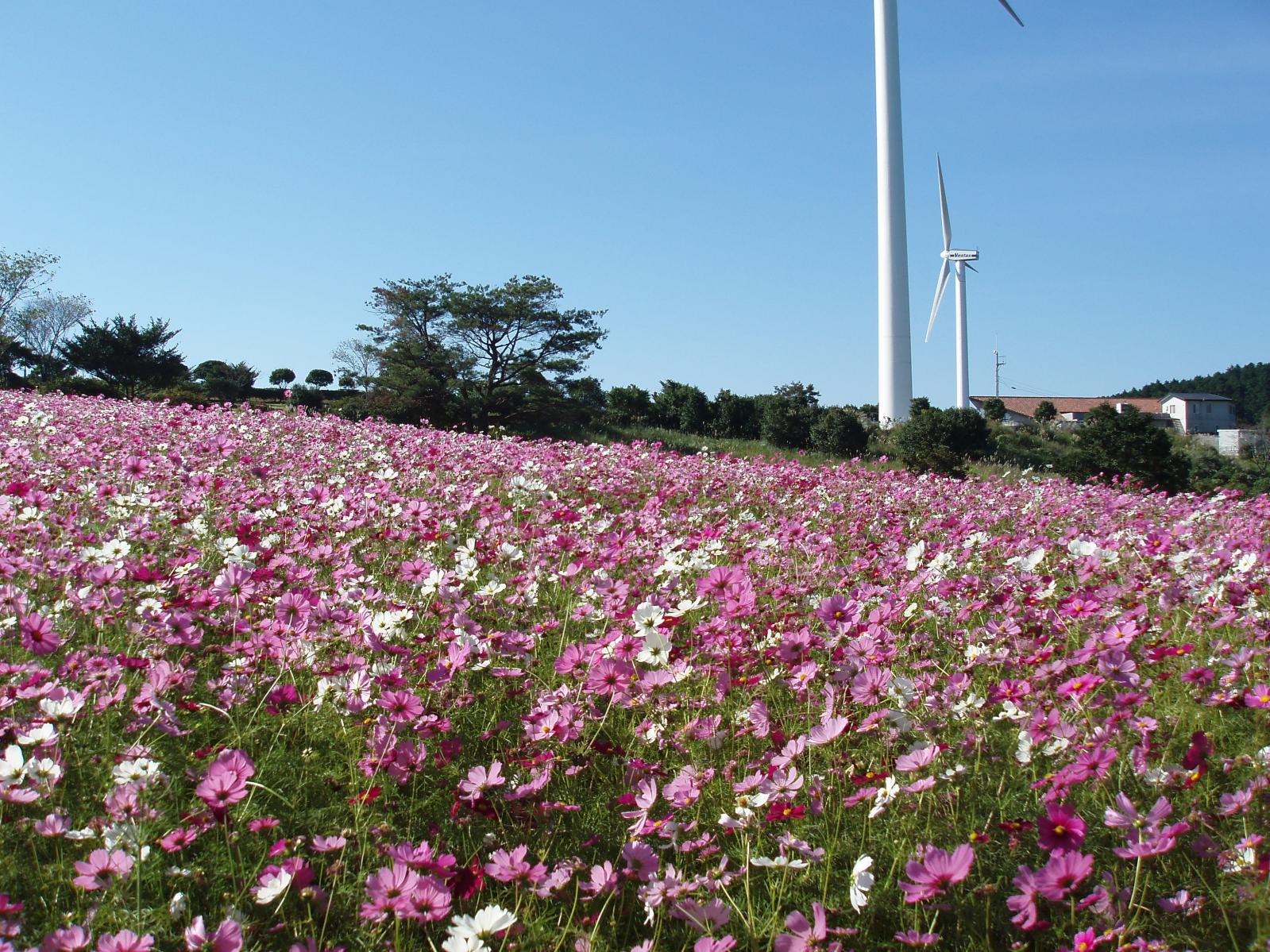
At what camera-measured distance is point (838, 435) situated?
2331 cm

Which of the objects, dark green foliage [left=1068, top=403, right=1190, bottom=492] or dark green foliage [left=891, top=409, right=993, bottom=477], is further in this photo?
dark green foliage [left=891, top=409, right=993, bottom=477]

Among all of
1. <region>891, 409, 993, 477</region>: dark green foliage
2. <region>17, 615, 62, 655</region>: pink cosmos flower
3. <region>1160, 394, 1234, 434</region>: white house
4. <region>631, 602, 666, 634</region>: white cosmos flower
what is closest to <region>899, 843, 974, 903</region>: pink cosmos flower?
<region>631, 602, 666, 634</region>: white cosmos flower

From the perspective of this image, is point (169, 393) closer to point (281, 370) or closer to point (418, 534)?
point (418, 534)

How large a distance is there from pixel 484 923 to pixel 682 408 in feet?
90.4

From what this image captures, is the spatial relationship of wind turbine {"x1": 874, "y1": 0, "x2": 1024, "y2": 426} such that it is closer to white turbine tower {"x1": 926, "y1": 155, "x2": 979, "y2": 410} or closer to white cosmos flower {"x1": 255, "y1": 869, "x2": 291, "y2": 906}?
white turbine tower {"x1": 926, "y1": 155, "x2": 979, "y2": 410}

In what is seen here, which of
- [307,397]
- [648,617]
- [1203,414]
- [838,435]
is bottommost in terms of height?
[648,617]

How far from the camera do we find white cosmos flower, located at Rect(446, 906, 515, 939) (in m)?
1.36

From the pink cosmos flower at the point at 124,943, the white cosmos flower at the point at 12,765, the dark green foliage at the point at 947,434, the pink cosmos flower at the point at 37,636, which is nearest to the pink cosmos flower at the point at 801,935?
the pink cosmos flower at the point at 124,943

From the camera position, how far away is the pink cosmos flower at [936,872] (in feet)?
4.78

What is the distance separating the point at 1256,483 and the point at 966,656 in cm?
1954

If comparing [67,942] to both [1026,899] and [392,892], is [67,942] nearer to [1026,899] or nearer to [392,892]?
[392,892]

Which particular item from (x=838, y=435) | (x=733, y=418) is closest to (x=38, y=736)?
(x=838, y=435)

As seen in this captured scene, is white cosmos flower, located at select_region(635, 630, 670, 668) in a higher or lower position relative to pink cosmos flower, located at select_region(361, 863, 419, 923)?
higher

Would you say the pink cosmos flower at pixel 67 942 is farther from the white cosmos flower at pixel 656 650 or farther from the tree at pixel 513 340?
the tree at pixel 513 340
